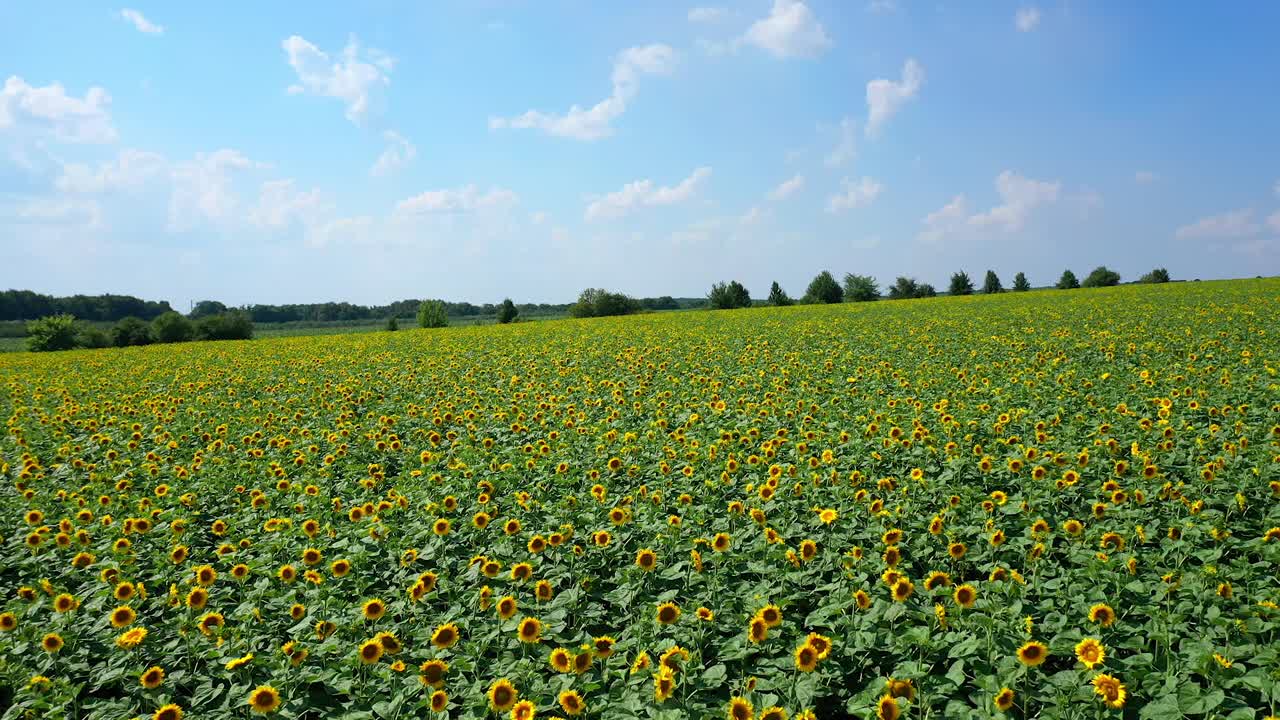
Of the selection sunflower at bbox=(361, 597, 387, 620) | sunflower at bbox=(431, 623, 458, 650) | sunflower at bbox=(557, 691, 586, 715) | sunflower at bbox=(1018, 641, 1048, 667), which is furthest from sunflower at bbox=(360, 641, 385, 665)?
sunflower at bbox=(1018, 641, 1048, 667)

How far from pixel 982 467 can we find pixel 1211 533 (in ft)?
5.32

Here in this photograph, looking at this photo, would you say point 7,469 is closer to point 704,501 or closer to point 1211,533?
point 704,501

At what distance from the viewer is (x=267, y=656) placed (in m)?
3.60

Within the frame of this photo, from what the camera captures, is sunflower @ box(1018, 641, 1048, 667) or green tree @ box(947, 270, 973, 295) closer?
sunflower @ box(1018, 641, 1048, 667)

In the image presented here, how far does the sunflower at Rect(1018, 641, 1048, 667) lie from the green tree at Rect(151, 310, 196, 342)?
54.3 meters

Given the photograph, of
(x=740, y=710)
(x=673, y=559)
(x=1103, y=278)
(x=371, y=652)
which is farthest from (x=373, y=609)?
(x=1103, y=278)

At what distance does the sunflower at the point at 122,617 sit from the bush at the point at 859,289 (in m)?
74.2

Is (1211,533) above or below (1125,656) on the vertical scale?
above

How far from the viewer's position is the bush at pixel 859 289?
245 feet

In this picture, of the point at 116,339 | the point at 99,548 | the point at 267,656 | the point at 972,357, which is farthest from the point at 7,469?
the point at 116,339

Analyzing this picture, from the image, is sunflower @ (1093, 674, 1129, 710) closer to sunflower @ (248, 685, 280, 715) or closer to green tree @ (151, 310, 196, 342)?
sunflower @ (248, 685, 280, 715)

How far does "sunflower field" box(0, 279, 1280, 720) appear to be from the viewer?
3.16 m

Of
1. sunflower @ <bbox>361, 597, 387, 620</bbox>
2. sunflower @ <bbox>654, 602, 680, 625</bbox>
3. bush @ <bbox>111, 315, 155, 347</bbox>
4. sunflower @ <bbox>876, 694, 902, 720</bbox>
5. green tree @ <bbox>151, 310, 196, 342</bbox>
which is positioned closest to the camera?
sunflower @ <bbox>876, 694, 902, 720</bbox>

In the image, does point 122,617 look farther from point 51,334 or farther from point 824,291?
point 824,291
